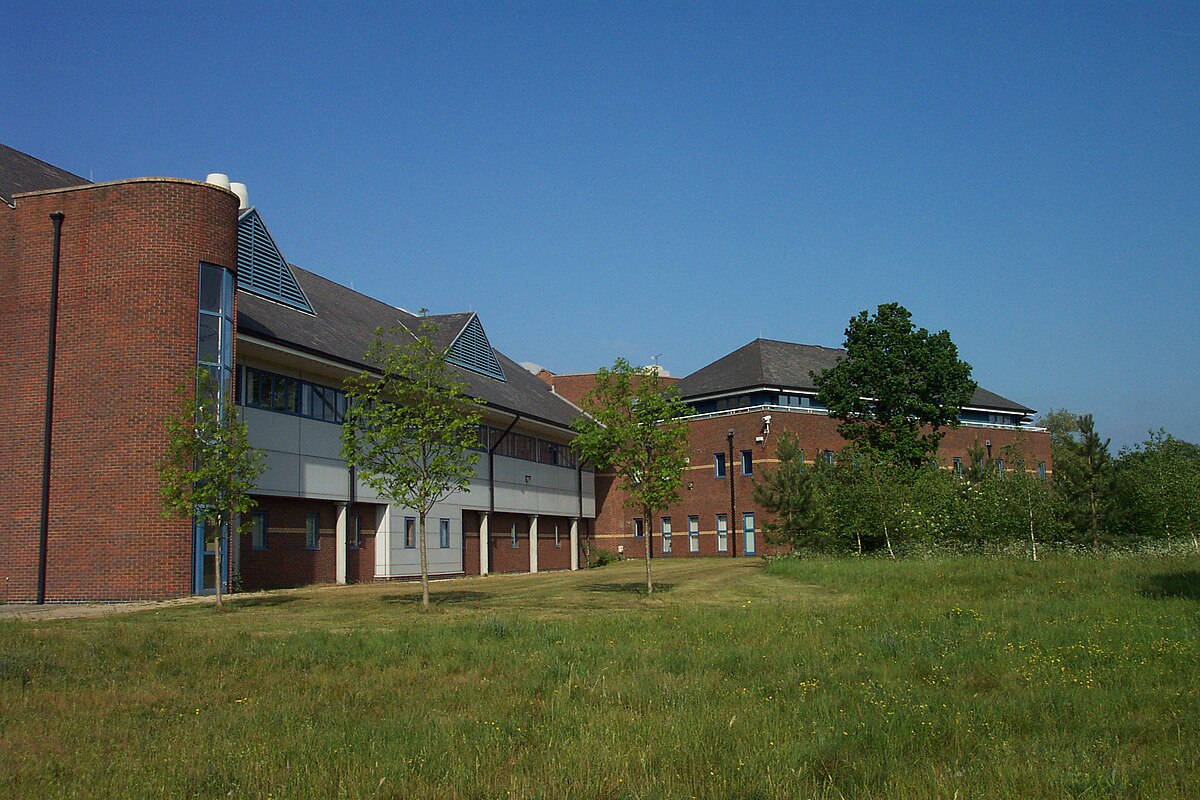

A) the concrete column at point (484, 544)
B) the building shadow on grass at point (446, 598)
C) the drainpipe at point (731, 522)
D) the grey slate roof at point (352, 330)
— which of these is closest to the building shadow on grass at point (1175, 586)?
the building shadow on grass at point (446, 598)

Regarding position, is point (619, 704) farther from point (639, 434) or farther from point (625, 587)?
point (625, 587)

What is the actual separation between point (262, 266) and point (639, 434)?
14706 mm

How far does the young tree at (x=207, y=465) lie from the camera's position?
71.5 feet

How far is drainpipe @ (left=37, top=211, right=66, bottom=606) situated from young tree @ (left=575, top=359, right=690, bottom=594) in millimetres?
12719

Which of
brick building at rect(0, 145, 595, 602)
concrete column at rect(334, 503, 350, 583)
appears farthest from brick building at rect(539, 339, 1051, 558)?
brick building at rect(0, 145, 595, 602)

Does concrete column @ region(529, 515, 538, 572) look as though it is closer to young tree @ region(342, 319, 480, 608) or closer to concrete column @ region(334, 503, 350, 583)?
concrete column @ region(334, 503, 350, 583)

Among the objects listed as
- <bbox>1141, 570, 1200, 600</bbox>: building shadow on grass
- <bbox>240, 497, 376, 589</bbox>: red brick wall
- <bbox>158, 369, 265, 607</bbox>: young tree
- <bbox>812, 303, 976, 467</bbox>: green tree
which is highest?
<bbox>812, 303, 976, 467</bbox>: green tree

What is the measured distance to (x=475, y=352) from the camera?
149 feet

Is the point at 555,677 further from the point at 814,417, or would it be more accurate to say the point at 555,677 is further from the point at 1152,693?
the point at 814,417

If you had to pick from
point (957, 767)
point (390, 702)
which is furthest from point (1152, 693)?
point (390, 702)

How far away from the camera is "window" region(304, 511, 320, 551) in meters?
31.5

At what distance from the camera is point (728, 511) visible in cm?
5497

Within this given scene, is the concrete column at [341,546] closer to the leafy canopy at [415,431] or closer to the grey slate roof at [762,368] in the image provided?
the leafy canopy at [415,431]

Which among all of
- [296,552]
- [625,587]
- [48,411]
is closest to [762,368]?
[625,587]
